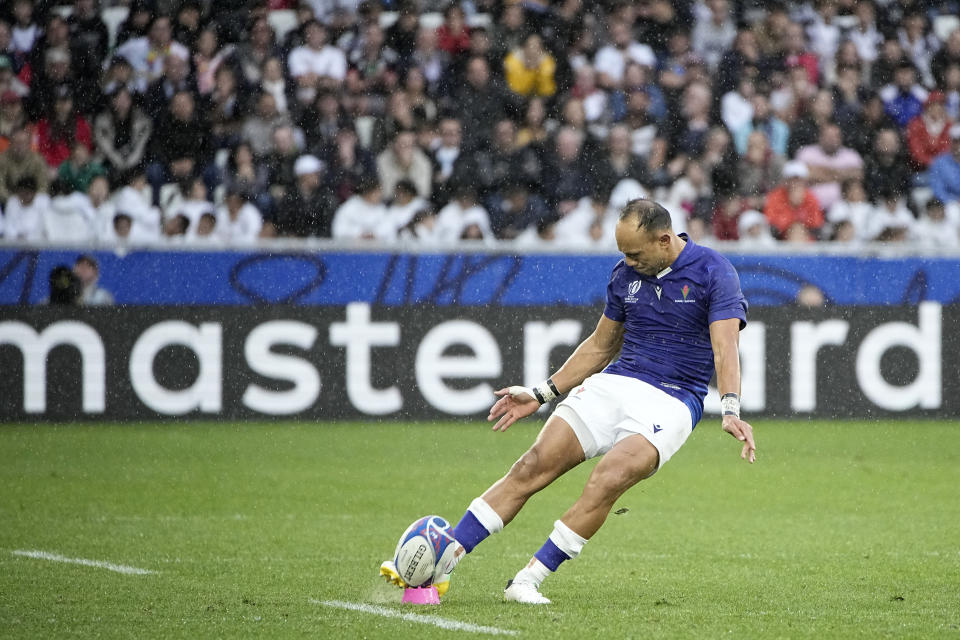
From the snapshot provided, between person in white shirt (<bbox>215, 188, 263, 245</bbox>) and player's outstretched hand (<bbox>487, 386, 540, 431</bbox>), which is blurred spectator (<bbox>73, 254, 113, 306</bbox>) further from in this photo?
player's outstretched hand (<bbox>487, 386, 540, 431</bbox>)

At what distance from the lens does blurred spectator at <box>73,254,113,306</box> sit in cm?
1355

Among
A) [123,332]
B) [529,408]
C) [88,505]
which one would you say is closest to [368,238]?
[123,332]

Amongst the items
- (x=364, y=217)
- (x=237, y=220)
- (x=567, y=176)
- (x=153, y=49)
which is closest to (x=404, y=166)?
(x=364, y=217)

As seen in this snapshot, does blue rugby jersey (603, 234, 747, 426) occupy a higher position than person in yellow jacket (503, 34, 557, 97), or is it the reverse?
person in yellow jacket (503, 34, 557, 97)

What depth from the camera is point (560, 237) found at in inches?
608

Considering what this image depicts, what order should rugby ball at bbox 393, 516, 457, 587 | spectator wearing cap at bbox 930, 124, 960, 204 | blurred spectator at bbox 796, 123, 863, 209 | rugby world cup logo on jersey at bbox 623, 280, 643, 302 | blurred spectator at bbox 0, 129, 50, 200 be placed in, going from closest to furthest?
rugby ball at bbox 393, 516, 457, 587, rugby world cup logo on jersey at bbox 623, 280, 643, 302, blurred spectator at bbox 0, 129, 50, 200, blurred spectator at bbox 796, 123, 863, 209, spectator wearing cap at bbox 930, 124, 960, 204

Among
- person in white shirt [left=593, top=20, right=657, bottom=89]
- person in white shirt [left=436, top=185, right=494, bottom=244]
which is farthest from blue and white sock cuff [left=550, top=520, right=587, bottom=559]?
person in white shirt [left=593, top=20, right=657, bottom=89]

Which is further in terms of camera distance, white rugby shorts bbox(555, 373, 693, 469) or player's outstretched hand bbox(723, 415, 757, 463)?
white rugby shorts bbox(555, 373, 693, 469)

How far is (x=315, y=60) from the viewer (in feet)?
54.9

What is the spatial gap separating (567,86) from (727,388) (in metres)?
11.3

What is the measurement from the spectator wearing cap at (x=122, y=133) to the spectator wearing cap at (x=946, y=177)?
884cm

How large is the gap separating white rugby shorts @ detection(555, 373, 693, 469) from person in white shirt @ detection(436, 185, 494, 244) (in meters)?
8.90

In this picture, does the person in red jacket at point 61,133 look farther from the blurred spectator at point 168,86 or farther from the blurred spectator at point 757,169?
the blurred spectator at point 757,169

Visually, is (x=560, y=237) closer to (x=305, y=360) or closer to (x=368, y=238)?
(x=368, y=238)
